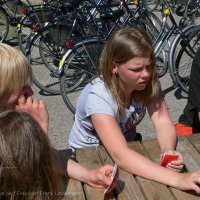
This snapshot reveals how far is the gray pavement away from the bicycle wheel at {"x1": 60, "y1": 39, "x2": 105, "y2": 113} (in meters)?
0.16

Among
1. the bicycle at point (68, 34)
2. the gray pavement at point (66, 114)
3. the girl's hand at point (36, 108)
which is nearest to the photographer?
the girl's hand at point (36, 108)

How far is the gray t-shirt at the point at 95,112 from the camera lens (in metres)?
2.41

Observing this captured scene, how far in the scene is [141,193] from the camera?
1.97m

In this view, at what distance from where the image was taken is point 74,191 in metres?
2.01

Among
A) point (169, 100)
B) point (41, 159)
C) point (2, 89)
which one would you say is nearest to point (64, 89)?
point (169, 100)

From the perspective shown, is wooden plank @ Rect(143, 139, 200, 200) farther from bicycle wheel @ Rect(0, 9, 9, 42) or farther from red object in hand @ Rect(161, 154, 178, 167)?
bicycle wheel @ Rect(0, 9, 9, 42)

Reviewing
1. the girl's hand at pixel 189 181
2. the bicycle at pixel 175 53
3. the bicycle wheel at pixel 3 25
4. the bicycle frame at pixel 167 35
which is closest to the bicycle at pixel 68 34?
the bicycle at pixel 175 53

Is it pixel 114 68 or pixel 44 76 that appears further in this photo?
pixel 44 76

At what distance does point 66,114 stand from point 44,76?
3.82 ft

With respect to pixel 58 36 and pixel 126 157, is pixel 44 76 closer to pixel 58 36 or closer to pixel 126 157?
pixel 58 36

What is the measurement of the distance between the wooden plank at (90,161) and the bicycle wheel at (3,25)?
5.29m

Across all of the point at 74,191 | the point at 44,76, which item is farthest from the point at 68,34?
the point at 74,191

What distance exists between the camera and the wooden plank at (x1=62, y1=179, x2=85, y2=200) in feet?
6.40

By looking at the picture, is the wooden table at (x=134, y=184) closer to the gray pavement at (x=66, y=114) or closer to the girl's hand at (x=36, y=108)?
the girl's hand at (x=36, y=108)
